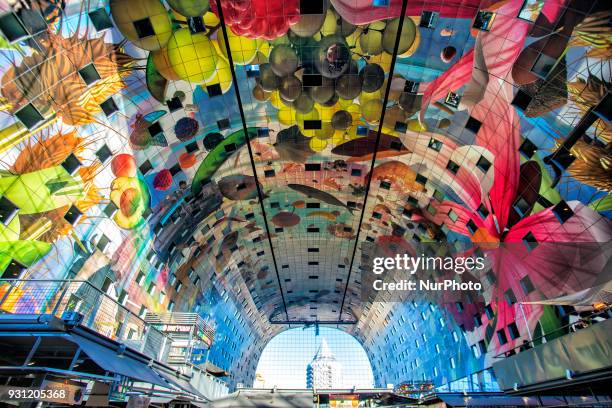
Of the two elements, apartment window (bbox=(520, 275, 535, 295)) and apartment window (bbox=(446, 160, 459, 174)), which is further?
apartment window (bbox=(446, 160, 459, 174))

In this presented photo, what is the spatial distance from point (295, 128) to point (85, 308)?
38.8 ft

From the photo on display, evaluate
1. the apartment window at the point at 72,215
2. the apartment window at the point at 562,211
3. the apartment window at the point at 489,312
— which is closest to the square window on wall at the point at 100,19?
the apartment window at the point at 72,215

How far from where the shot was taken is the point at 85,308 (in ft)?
34.4

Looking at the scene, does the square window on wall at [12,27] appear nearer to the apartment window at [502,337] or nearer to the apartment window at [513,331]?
the apartment window at [513,331]

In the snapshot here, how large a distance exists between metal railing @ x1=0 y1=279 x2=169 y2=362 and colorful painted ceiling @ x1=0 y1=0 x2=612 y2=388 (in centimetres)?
29

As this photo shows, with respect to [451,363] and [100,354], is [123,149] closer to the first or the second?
[100,354]

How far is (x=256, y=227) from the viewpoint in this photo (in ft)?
89.5

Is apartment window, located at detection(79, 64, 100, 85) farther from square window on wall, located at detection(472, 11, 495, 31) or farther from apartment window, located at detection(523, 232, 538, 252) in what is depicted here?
apartment window, located at detection(523, 232, 538, 252)

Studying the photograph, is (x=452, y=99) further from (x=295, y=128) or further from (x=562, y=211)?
(x=295, y=128)

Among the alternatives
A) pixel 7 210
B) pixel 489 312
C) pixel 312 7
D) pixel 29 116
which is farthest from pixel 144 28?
pixel 489 312

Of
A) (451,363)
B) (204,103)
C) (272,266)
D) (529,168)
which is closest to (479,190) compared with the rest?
(529,168)

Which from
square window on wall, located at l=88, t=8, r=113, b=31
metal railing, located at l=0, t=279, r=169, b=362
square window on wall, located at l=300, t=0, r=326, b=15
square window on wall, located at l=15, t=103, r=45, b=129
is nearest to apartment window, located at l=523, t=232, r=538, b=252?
square window on wall, located at l=300, t=0, r=326, b=15

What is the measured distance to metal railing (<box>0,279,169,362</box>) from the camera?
10.2 meters

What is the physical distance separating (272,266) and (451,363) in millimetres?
16547
